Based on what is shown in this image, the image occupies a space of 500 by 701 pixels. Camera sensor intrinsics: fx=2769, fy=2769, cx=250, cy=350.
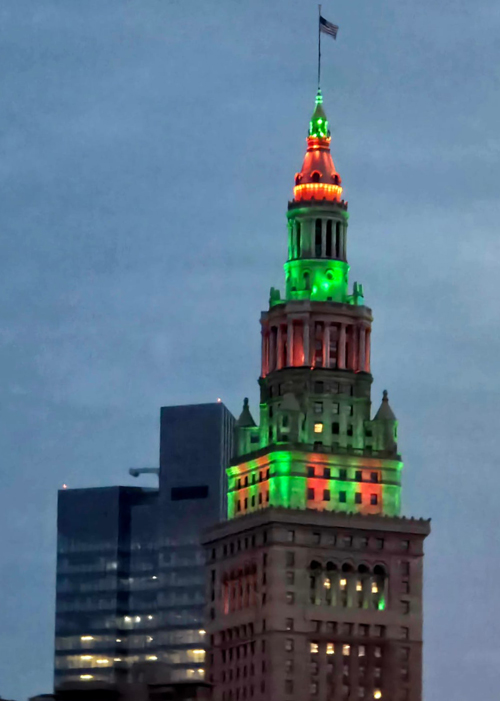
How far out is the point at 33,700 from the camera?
178 meters

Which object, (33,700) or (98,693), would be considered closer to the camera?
(98,693)

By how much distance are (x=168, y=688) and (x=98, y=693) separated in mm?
5047

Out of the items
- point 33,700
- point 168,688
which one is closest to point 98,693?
point 168,688

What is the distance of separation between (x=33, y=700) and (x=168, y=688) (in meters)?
17.0

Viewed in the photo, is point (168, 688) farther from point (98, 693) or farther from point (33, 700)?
point (33, 700)

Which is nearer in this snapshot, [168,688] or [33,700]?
[168,688]

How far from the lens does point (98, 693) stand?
160375 mm

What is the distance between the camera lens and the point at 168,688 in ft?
536
